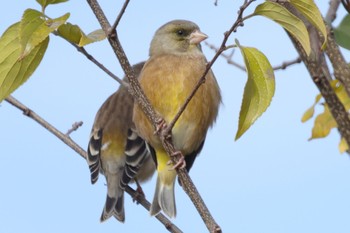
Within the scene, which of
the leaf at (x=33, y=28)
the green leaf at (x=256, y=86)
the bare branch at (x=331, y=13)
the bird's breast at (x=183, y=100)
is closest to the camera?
the leaf at (x=33, y=28)

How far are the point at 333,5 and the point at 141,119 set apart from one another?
138 cm

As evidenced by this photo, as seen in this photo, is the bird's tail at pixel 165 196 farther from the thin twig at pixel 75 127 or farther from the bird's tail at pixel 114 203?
the bird's tail at pixel 114 203

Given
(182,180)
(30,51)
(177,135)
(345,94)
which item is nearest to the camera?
(30,51)

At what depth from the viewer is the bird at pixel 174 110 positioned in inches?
152

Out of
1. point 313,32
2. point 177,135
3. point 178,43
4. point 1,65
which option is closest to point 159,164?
point 177,135

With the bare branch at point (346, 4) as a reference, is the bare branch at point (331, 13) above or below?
above

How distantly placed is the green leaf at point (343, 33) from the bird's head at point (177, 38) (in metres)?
1.90

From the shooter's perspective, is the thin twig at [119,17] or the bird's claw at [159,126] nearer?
the thin twig at [119,17]

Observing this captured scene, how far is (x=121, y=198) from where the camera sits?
5.81 m

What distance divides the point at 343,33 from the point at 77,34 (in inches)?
36.4

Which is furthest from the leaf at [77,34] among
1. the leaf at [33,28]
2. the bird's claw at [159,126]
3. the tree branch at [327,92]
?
the tree branch at [327,92]

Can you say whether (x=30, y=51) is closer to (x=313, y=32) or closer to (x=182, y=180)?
(x=182, y=180)

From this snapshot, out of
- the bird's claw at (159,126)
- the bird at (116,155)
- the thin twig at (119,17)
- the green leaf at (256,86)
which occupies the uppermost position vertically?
the bird at (116,155)

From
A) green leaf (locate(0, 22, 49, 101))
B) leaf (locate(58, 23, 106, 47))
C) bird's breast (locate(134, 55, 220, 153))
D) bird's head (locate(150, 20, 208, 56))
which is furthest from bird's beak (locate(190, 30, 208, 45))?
green leaf (locate(0, 22, 49, 101))
